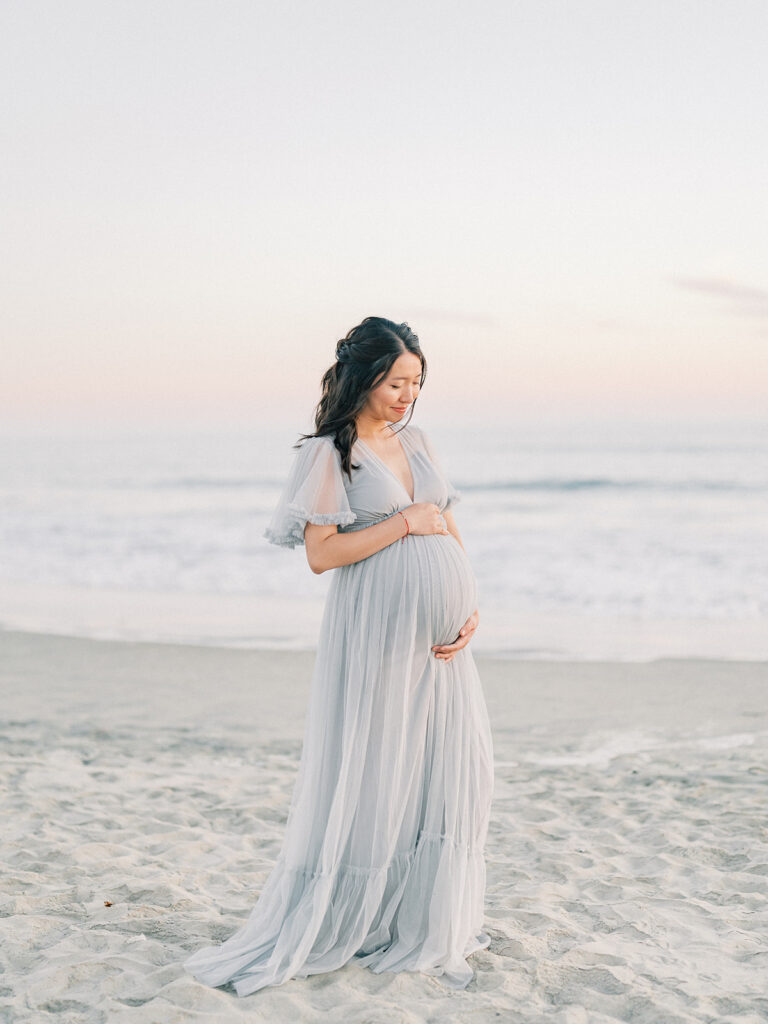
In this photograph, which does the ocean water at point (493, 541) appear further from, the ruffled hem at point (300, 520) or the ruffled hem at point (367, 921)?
the ruffled hem at point (300, 520)

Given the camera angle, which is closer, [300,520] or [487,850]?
[300,520]

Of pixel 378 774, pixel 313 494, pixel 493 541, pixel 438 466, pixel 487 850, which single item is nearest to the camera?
pixel 313 494

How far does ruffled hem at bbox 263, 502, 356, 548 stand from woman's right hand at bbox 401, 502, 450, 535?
7.4 inches

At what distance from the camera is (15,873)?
4.18 metres

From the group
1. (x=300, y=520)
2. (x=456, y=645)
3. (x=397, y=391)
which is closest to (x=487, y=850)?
(x=456, y=645)

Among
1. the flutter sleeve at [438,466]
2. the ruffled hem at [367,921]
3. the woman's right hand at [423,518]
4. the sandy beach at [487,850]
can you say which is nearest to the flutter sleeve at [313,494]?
the woman's right hand at [423,518]

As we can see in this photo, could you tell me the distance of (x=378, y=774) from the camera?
3.19 meters

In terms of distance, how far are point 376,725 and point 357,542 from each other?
615 mm

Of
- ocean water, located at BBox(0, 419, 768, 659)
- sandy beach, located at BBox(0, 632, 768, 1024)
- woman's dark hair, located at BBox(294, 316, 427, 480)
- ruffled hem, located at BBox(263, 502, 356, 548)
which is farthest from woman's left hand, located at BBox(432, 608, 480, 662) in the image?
ocean water, located at BBox(0, 419, 768, 659)

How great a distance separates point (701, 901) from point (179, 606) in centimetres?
945

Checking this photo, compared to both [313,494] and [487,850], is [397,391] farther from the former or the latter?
[487,850]

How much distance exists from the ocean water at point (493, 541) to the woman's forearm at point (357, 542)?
649 centimetres

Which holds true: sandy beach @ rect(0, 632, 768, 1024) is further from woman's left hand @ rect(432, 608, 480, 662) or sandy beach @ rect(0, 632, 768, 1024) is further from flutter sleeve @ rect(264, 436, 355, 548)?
flutter sleeve @ rect(264, 436, 355, 548)

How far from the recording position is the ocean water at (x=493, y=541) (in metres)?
11.0
